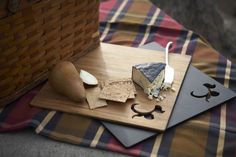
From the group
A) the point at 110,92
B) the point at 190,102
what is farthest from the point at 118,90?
the point at 190,102

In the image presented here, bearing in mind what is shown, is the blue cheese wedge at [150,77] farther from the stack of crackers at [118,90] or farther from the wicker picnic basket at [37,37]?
the wicker picnic basket at [37,37]

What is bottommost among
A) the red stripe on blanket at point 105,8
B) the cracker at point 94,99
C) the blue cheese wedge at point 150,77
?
the cracker at point 94,99

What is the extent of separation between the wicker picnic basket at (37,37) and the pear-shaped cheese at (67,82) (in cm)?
4

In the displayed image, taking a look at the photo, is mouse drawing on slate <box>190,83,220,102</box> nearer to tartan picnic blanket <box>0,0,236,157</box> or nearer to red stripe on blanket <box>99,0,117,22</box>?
tartan picnic blanket <box>0,0,236,157</box>

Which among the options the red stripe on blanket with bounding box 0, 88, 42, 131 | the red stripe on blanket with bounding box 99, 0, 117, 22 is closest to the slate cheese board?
the red stripe on blanket with bounding box 0, 88, 42, 131

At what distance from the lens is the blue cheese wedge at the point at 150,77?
0.64 metres

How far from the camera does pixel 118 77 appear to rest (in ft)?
2.28

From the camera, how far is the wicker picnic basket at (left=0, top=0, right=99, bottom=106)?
0.59 meters

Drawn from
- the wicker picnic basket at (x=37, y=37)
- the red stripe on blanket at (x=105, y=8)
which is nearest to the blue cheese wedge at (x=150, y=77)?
the wicker picnic basket at (x=37, y=37)

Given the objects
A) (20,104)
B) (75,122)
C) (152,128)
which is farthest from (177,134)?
(20,104)

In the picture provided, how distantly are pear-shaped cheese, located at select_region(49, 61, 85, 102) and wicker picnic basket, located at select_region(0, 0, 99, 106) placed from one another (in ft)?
0.13

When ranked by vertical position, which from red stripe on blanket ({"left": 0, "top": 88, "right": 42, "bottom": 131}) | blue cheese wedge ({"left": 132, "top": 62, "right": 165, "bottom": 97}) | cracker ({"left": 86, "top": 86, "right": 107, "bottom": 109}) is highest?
blue cheese wedge ({"left": 132, "top": 62, "right": 165, "bottom": 97})

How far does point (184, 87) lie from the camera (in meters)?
0.68

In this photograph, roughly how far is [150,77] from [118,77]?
0.25 ft
